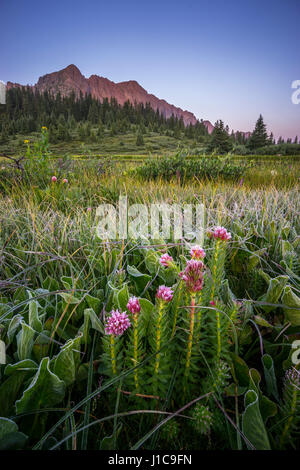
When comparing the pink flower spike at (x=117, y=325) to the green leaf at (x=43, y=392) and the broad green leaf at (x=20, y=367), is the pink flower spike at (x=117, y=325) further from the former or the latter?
the broad green leaf at (x=20, y=367)

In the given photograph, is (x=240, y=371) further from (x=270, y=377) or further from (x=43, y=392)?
(x=43, y=392)

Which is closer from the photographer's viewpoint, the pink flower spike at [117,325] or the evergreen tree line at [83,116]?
the pink flower spike at [117,325]

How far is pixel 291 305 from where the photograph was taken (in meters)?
1.13

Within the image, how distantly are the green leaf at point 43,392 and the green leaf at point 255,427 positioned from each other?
0.62 metres

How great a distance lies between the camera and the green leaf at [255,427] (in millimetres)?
677

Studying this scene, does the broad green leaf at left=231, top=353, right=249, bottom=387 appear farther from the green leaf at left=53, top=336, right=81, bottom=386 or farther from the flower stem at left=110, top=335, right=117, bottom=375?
the green leaf at left=53, top=336, right=81, bottom=386

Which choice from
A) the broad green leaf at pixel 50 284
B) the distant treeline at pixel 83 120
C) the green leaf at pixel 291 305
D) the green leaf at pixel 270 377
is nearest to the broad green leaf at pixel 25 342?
the broad green leaf at pixel 50 284

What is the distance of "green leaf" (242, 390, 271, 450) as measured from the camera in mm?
677

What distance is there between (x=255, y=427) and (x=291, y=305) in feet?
2.05

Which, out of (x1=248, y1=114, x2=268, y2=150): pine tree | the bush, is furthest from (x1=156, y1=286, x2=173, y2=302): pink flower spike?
(x1=248, y1=114, x2=268, y2=150): pine tree

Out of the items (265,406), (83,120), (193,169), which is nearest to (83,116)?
(83,120)

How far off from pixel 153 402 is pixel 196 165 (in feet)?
19.2

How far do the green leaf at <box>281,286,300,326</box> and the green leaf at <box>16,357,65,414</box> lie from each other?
1.04m
